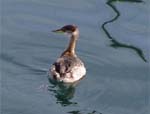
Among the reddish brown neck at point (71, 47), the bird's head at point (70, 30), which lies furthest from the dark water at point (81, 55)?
the bird's head at point (70, 30)

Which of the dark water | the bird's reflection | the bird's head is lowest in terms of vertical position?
the bird's reflection

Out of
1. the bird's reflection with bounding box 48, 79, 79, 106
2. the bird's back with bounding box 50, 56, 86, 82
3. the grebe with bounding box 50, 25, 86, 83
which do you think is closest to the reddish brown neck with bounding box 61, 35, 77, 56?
the grebe with bounding box 50, 25, 86, 83

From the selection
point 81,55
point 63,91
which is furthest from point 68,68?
point 81,55

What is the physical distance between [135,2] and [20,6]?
2.26 m

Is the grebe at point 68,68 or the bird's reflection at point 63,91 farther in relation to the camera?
the grebe at point 68,68

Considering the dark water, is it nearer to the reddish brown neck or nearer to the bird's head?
the reddish brown neck

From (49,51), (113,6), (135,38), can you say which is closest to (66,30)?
(49,51)

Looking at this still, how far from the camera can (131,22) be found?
1334 cm

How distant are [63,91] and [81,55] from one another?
1.17 m

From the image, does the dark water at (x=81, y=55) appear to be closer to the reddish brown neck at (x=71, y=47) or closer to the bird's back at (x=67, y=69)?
the bird's back at (x=67, y=69)

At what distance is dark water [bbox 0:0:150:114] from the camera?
10.4 metres

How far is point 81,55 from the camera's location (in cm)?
1191

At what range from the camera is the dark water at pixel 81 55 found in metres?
10.4

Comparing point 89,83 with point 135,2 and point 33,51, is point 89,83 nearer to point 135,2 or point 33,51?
point 33,51
